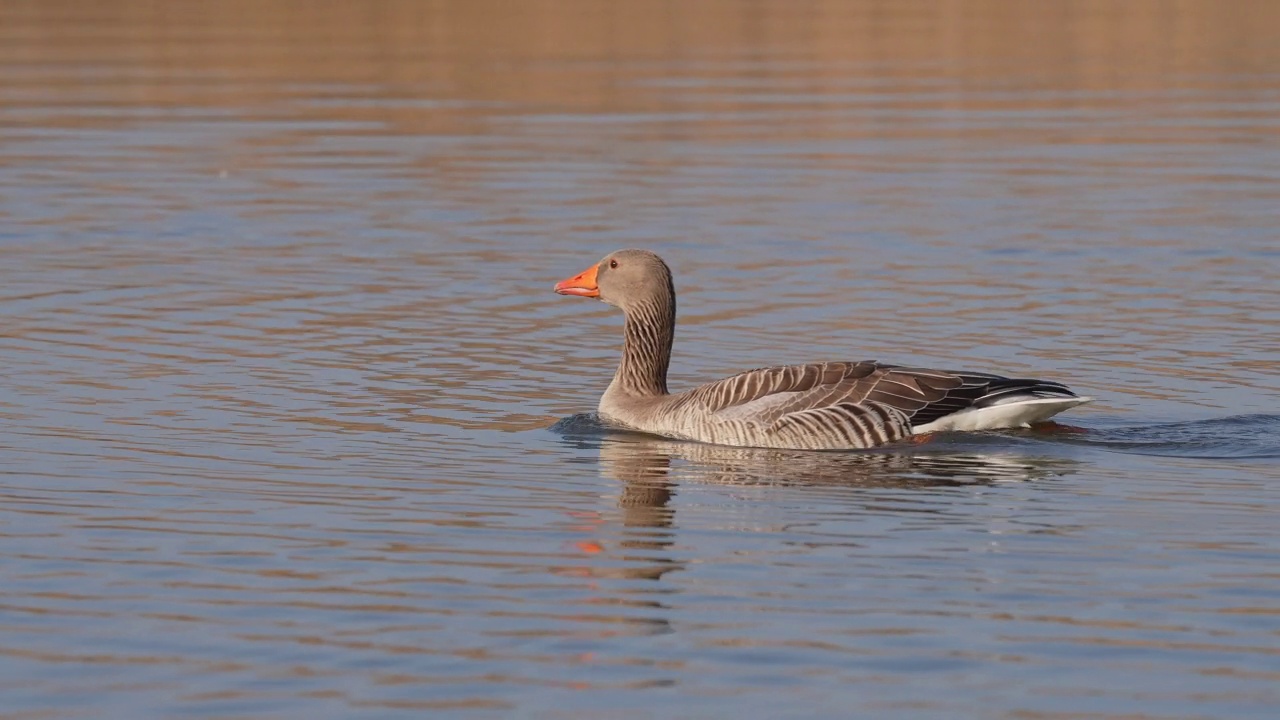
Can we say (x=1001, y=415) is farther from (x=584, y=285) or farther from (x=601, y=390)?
(x=601, y=390)

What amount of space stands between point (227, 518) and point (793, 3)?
162 ft

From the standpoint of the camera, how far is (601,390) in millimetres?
17266

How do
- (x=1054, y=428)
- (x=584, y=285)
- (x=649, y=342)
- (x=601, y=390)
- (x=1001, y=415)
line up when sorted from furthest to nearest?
(x=601, y=390), (x=584, y=285), (x=649, y=342), (x=1054, y=428), (x=1001, y=415)

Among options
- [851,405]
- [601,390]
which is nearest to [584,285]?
[601,390]

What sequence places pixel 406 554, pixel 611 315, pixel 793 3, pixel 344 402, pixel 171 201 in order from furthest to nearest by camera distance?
1. pixel 793 3
2. pixel 171 201
3. pixel 611 315
4. pixel 344 402
5. pixel 406 554

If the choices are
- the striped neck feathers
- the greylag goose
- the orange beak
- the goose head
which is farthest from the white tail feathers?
the orange beak

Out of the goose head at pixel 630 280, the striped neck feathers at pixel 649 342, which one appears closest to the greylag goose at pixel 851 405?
the striped neck feathers at pixel 649 342

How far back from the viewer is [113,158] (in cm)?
3222

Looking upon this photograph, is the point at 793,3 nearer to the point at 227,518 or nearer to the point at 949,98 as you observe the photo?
the point at 949,98

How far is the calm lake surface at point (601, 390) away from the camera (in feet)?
31.2

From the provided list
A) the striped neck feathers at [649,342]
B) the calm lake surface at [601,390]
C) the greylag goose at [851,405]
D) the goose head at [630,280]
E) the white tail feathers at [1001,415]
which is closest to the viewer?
the calm lake surface at [601,390]

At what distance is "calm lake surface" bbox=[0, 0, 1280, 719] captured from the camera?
952cm

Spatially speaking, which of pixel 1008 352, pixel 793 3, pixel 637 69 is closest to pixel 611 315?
pixel 1008 352

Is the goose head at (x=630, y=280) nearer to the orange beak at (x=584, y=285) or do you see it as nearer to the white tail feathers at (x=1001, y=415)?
the orange beak at (x=584, y=285)
